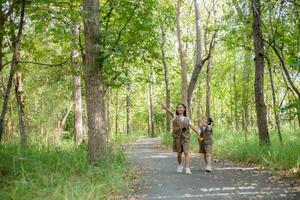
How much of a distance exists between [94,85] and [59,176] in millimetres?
3153

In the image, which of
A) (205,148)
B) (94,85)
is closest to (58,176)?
(94,85)

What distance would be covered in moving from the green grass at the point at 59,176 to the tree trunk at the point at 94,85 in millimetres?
548

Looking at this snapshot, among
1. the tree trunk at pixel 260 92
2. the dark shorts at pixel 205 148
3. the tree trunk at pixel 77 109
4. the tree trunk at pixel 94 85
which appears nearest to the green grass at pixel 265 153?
the tree trunk at pixel 260 92

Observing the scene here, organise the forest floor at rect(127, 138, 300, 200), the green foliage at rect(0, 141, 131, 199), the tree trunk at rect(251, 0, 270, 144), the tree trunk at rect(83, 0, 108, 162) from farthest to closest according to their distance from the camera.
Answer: the tree trunk at rect(251, 0, 270, 144)
the tree trunk at rect(83, 0, 108, 162)
the forest floor at rect(127, 138, 300, 200)
the green foliage at rect(0, 141, 131, 199)

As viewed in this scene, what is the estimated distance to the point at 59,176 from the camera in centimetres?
903

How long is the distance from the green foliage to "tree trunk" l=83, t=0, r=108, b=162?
1.75 ft

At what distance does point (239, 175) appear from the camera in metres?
10.0

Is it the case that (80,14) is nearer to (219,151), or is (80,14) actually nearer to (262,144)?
(262,144)

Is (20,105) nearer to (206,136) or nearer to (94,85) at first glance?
(94,85)

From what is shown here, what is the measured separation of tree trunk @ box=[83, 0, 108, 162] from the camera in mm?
11125

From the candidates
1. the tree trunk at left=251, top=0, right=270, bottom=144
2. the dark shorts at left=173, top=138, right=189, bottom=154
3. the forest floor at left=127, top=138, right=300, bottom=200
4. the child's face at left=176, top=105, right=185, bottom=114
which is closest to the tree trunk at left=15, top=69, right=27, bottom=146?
the forest floor at left=127, top=138, right=300, bottom=200

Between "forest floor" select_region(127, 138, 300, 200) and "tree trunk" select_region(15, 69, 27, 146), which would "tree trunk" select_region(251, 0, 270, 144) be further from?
"tree trunk" select_region(15, 69, 27, 146)

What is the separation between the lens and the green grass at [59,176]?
24.5 ft

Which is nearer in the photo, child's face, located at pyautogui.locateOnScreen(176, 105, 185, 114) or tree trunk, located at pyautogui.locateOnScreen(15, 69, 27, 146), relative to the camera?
child's face, located at pyautogui.locateOnScreen(176, 105, 185, 114)
